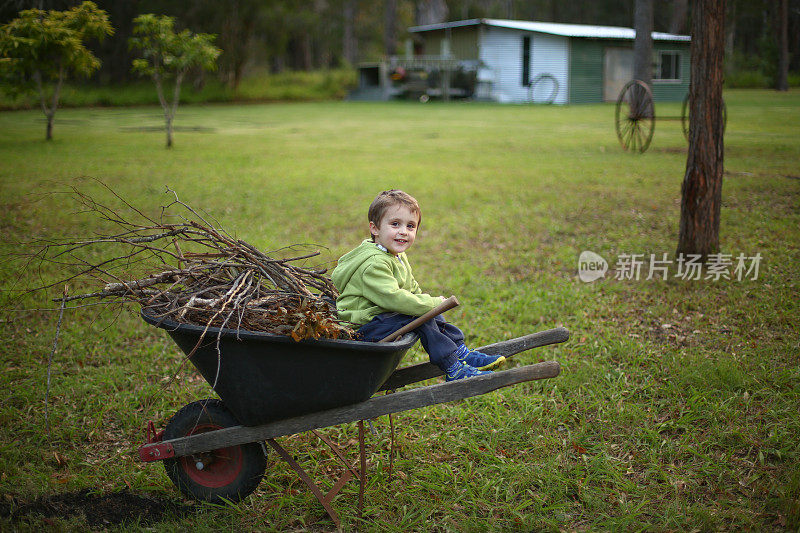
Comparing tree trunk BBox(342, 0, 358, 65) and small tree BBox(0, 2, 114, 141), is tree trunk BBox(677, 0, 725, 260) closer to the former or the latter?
small tree BBox(0, 2, 114, 141)

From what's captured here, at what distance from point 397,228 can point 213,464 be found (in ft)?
4.55

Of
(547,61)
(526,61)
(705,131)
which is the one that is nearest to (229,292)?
(705,131)

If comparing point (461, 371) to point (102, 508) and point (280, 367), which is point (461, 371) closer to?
point (280, 367)

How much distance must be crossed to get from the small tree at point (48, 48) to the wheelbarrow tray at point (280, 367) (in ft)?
27.8

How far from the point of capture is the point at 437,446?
354 cm

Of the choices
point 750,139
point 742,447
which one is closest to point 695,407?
point 742,447

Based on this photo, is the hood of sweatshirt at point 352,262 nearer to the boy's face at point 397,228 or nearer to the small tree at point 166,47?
the boy's face at point 397,228

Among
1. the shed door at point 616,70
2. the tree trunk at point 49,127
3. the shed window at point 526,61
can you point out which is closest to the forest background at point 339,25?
the tree trunk at point 49,127

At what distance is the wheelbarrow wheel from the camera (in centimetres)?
283

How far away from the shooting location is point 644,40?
1908 cm

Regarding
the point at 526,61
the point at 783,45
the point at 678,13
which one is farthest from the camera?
the point at 526,61

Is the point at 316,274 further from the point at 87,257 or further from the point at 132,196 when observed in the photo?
the point at 132,196

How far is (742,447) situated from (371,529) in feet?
6.66

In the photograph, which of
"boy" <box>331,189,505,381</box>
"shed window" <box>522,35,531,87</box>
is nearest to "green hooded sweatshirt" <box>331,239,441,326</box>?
"boy" <box>331,189,505,381</box>
